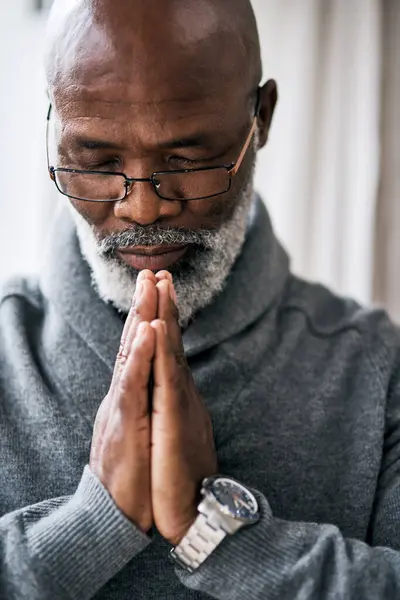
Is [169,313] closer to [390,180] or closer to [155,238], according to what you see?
[155,238]

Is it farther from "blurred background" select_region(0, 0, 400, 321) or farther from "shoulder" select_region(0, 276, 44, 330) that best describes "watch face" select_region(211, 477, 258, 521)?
"blurred background" select_region(0, 0, 400, 321)

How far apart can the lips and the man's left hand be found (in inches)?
6.0

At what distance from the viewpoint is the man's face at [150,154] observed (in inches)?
46.1

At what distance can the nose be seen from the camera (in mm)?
1185

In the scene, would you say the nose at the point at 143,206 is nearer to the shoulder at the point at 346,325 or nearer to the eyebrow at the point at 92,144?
the eyebrow at the point at 92,144

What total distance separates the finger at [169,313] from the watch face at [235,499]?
0.18m

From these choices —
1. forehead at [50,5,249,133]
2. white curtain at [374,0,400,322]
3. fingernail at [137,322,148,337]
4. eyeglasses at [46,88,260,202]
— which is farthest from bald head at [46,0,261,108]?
white curtain at [374,0,400,322]

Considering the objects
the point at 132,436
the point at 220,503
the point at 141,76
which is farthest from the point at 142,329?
the point at 141,76

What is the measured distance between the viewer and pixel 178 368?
1.09 metres

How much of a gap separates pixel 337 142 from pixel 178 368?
4.68 feet

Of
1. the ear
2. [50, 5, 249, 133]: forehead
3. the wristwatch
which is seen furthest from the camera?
the ear

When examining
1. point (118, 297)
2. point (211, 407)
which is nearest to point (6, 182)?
point (118, 297)

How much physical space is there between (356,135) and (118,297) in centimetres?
126

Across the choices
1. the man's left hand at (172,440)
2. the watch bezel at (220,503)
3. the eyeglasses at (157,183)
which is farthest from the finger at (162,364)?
the eyeglasses at (157,183)
